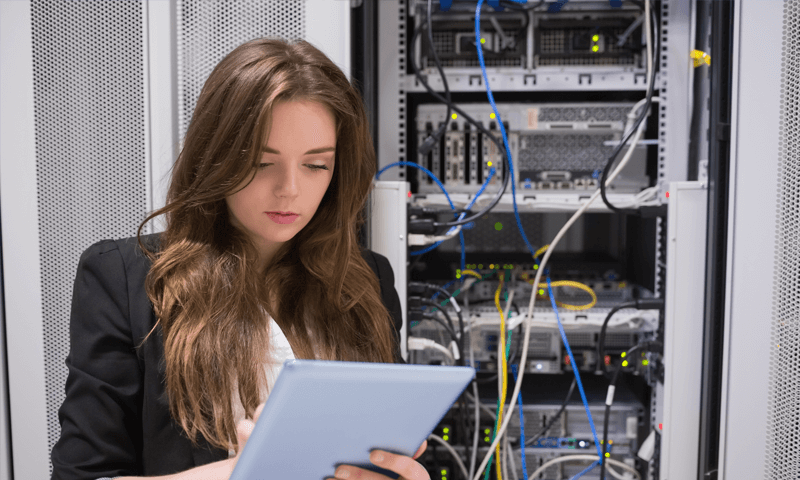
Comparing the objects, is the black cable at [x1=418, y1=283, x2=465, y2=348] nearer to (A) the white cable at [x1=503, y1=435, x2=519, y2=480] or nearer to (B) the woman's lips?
(A) the white cable at [x1=503, y1=435, x2=519, y2=480]

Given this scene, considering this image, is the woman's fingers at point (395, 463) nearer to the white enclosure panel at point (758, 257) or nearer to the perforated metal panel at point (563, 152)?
the white enclosure panel at point (758, 257)

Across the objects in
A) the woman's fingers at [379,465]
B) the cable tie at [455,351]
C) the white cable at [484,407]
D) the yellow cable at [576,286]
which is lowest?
Result: the white cable at [484,407]

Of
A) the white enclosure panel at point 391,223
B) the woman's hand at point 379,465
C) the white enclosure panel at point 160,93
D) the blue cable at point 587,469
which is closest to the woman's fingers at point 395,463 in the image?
the woman's hand at point 379,465

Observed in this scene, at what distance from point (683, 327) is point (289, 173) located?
979 mm

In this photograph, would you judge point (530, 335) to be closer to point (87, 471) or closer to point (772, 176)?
point (772, 176)

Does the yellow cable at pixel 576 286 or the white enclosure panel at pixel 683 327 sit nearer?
the white enclosure panel at pixel 683 327

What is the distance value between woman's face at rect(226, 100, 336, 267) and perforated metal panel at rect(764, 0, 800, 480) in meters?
0.93

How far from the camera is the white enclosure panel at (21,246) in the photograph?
103cm

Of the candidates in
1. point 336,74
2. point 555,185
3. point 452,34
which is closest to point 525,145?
point 555,185

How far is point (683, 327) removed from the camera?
3.83ft

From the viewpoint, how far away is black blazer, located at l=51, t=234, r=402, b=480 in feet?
2.18

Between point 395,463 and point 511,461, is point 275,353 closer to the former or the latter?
point 395,463

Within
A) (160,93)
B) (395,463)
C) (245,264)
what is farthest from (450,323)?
(160,93)

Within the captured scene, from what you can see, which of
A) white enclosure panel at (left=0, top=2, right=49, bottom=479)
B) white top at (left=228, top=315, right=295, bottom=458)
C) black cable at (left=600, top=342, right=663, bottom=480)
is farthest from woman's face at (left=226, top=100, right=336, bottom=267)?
black cable at (left=600, top=342, right=663, bottom=480)
